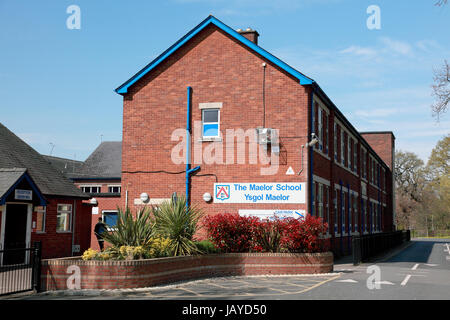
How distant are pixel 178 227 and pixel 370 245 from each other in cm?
1331

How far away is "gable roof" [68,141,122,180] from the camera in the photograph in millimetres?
37688

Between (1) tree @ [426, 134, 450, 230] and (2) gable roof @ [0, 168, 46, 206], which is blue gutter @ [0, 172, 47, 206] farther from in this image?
(1) tree @ [426, 134, 450, 230]

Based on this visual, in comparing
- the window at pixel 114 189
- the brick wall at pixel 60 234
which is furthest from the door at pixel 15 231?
the window at pixel 114 189

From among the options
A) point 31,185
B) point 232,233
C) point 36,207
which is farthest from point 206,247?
point 36,207

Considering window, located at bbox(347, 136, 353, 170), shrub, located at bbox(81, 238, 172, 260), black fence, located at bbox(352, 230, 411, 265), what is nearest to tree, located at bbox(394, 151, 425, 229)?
black fence, located at bbox(352, 230, 411, 265)

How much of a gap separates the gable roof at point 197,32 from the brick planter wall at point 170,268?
720cm

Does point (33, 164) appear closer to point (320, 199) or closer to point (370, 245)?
point (320, 199)

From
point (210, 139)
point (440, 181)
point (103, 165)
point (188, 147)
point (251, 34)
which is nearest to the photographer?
point (210, 139)

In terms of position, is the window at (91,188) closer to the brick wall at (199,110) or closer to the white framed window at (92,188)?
the white framed window at (92,188)

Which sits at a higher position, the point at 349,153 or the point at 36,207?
the point at 349,153

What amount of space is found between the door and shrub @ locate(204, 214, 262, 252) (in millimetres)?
7692

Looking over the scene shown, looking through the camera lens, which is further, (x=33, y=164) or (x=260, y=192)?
(x=33, y=164)

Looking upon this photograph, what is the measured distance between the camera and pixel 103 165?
3891 cm
